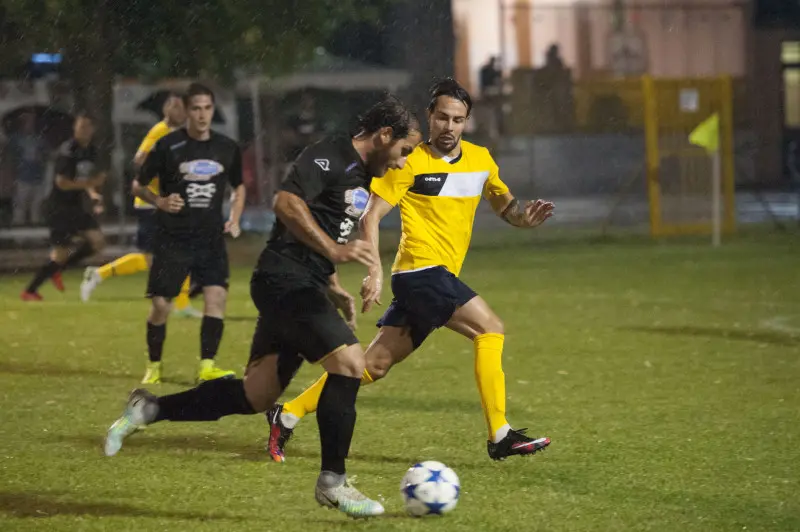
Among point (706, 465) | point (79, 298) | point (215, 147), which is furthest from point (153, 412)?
point (79, 298)

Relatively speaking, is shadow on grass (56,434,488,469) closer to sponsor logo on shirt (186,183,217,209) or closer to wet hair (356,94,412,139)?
wet hair (356,94,412,139)

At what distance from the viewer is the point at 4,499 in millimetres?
6836

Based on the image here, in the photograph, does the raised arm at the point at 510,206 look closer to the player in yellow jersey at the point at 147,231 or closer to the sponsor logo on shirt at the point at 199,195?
the sponsor logo on shirt at the point at 199,195

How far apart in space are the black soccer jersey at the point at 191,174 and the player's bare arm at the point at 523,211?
2.95 metres

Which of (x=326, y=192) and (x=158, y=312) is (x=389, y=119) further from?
(x=158, y=312)

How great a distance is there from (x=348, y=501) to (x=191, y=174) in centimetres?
455

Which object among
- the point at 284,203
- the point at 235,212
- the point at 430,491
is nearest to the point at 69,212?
the point at 235,212

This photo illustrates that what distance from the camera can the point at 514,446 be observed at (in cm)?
732

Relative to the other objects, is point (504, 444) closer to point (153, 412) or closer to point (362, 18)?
point (153, 412)

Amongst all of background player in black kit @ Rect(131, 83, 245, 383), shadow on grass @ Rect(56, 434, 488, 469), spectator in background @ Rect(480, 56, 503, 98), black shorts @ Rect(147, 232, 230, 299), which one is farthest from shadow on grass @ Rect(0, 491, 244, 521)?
spectator in background @ Rect(480, 56, 503, 98)

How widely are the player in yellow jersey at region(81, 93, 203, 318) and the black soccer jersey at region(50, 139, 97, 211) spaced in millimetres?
1071

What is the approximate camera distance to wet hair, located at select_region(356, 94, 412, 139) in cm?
641

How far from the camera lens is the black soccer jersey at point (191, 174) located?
10234 millimetres

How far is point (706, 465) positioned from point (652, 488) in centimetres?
63
